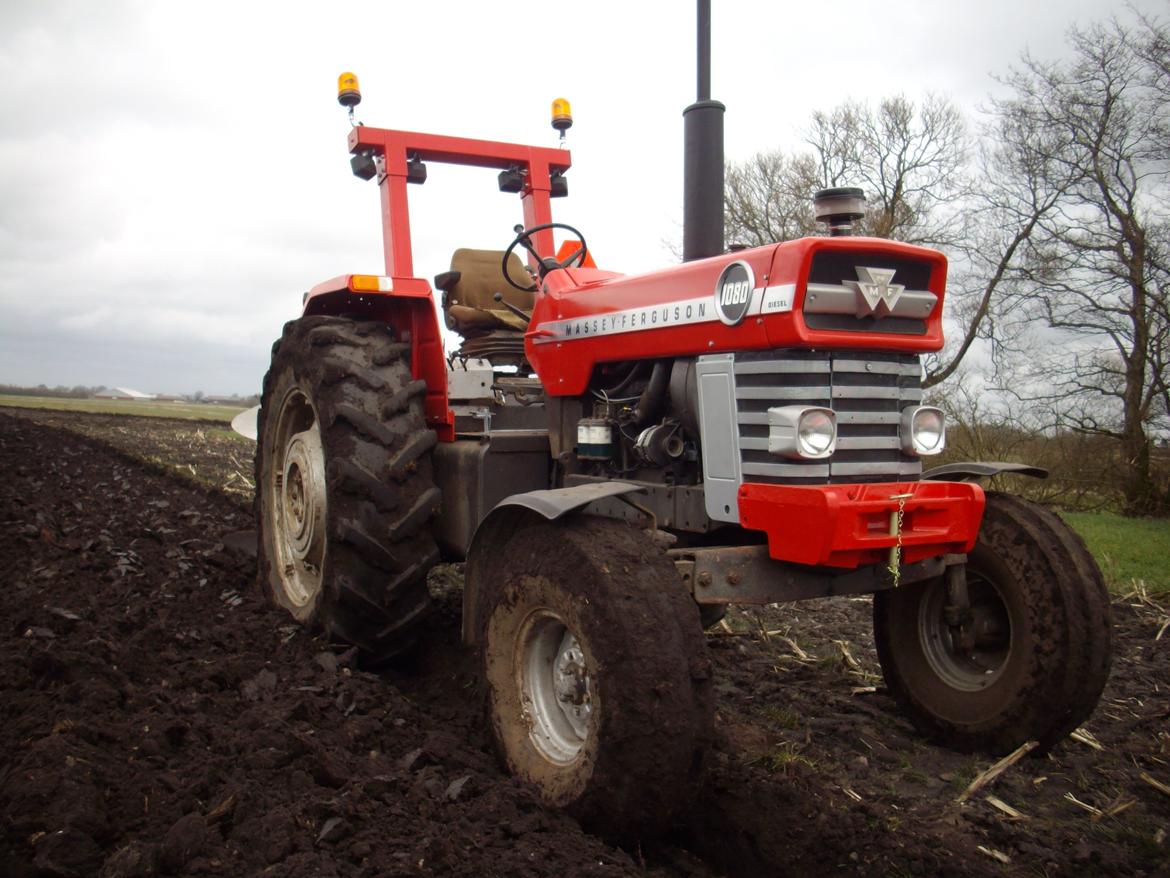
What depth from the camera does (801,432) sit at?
2.98 metres

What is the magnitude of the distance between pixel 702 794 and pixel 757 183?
1879 cm

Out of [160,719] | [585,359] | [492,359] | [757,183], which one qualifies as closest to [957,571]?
[585,359]

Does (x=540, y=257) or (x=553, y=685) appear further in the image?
(x=540, y=257)

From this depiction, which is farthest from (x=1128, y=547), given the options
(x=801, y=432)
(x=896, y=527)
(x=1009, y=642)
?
(x=801, y=432)

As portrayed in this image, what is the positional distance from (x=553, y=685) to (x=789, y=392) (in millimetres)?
1191

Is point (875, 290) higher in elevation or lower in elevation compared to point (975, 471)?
higher

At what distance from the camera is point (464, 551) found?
4.33m

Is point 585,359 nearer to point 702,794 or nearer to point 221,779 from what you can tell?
point 702,794

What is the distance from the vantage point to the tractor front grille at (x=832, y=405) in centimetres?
303

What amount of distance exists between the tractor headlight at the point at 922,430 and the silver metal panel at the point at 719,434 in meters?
0.58

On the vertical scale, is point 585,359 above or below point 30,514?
above

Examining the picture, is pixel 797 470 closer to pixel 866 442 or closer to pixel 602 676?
pixel 866 442

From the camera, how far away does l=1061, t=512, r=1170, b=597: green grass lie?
23.9 ft

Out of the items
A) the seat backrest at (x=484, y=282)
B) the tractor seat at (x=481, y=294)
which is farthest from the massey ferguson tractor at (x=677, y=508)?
the seat backrest at (x=484, y=282)
